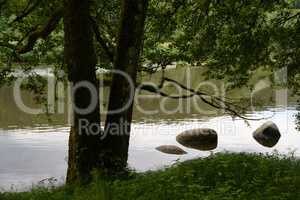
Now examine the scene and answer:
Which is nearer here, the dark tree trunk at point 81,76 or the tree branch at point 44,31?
the dark tree trunk at point 81,76

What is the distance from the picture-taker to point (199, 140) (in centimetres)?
2794

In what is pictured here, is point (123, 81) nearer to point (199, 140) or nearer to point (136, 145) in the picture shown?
point (136, 145)

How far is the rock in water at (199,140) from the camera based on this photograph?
27.6 metres

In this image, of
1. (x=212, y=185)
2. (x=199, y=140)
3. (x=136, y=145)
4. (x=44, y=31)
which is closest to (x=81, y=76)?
(x=44, y=31)

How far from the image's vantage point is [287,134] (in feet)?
99.3

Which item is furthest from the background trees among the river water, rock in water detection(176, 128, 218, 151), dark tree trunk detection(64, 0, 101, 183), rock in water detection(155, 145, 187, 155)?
rock in water detection(176, 128, 218, 151)

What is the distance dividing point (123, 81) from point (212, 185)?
3.56m

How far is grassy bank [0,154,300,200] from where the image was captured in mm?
6832

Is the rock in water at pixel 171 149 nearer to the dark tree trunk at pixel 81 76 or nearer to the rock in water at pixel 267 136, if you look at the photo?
the rock in water at pixel 267 136

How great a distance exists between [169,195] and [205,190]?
26.7 inches

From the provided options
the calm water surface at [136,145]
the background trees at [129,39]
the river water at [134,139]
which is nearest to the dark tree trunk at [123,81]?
the background trees at [129,39]

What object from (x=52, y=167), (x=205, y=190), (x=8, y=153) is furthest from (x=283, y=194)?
(x=8, y=153)

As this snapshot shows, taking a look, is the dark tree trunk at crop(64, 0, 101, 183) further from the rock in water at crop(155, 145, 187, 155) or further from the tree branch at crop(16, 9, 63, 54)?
the rock in water at crop(155, 145, 187, 155)

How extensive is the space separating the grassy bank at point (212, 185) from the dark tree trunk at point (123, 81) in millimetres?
1469
